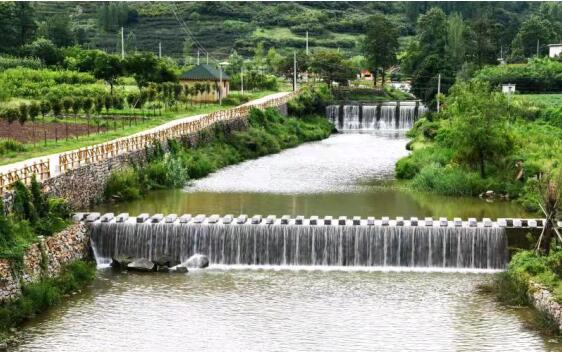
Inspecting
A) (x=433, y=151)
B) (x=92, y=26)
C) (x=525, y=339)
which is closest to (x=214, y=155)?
(x=433, y=151)

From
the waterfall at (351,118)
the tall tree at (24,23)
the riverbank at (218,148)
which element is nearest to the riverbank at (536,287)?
the riverbank at (218,148)

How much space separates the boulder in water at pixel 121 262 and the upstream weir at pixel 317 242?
0.69 m

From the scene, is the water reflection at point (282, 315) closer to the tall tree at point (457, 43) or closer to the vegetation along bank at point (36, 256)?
the vegetation along bank at point (36, 256)

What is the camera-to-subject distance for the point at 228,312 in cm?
2855

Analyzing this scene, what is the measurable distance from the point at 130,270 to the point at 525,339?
47.4 ft

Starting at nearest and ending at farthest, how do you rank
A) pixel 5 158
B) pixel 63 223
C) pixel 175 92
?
pixel 63 223
pixel 5 158
pixel 175 92

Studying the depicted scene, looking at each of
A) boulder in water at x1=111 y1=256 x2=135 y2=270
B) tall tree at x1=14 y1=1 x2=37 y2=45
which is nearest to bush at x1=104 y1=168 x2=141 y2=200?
boulder in water at x1=111 y1=256 x2=135 y2=270

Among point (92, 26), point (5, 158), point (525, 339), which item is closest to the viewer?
point (525, 339)

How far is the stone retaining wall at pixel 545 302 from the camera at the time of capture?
26203mm

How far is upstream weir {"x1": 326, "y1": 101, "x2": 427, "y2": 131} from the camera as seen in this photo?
8781 centimetres

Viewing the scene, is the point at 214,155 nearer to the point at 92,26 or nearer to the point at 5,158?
the point at 5,158

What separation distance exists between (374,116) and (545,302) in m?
62.5

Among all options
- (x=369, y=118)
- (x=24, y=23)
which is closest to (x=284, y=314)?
(x=369, y=118)

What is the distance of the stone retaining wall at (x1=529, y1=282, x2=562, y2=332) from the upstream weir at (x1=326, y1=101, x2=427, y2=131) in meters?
59.4
